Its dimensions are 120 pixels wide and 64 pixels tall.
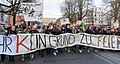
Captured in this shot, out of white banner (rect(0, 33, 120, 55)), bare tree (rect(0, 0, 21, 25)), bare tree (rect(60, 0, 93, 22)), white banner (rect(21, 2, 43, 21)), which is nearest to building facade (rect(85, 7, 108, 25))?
bare tree (rect(60, 0, 93, 22))

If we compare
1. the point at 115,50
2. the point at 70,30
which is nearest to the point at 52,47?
the point at 70,30

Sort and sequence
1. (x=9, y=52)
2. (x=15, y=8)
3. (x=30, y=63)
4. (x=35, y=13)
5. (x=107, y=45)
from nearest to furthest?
(x=30, y=63)
(x=9, y=52)
(x=35, y=13)
(x=107, y=45)
(x=15, y=8)

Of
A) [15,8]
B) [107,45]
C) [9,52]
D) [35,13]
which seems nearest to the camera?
[9,52]

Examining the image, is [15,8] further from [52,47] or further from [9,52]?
[9,52]

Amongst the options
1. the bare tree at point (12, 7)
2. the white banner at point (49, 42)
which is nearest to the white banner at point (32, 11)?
the white banner at point (49, 42)

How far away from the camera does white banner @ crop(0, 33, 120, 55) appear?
10664 mm

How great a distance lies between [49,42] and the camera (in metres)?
13.0

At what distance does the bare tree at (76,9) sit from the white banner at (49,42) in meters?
43.7

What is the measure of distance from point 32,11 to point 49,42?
1946 millimetres

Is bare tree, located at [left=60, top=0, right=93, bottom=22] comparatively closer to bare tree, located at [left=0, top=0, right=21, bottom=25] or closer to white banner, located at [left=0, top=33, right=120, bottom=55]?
bare tree, located at [left=0, top=0, right=21, bottom=25]

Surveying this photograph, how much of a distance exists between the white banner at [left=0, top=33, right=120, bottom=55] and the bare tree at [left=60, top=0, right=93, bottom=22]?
43680 mm

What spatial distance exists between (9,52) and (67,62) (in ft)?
8.82

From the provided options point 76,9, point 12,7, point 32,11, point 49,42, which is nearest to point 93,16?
point 76,9

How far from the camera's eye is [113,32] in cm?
1534
